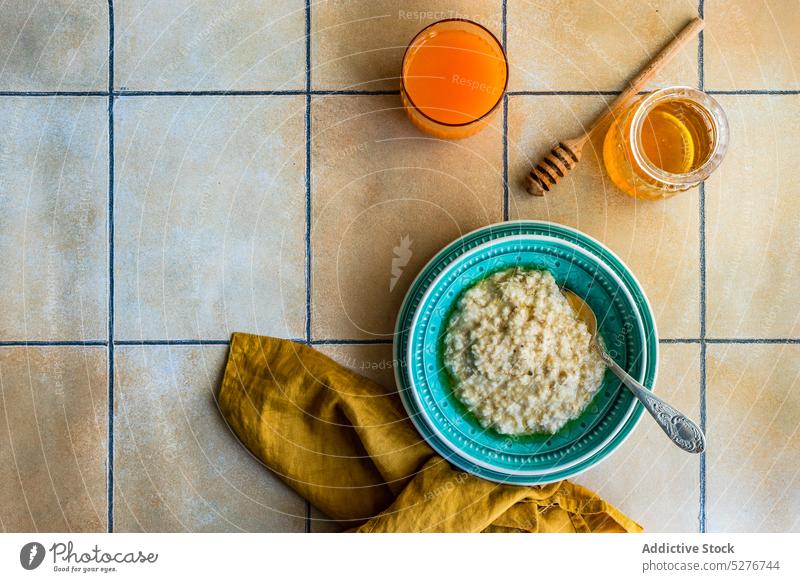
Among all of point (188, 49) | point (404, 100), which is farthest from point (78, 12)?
point (404, 100)

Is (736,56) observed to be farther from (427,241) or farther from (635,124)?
(427,241)

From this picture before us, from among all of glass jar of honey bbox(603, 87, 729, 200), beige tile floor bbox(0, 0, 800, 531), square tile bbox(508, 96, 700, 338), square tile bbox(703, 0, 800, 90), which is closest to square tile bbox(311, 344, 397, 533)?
beige tile floor bbox(0, 0, 800, 531)

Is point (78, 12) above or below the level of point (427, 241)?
above

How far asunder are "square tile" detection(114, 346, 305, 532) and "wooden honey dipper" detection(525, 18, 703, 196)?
1.39 ft

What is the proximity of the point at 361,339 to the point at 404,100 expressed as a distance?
0.28 metres

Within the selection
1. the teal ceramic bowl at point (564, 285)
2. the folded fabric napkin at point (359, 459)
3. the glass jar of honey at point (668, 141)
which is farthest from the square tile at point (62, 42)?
the glass jar of honey at point (668, 141)

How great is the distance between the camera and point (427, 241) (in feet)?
2.34

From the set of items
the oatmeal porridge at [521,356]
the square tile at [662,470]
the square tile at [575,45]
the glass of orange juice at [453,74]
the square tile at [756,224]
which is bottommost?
the square tile at [662,470]

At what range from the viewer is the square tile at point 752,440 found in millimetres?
720

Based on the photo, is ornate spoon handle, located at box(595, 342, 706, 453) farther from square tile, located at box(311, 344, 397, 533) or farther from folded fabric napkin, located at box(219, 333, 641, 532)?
square tile, located at box(311, 344, 397, 533)

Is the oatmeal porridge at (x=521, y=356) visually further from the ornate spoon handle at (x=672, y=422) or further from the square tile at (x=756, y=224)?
the square tile at (x=756, y=224)

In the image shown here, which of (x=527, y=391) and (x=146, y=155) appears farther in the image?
(x=146, y=155)

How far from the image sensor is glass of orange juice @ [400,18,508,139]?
647mm

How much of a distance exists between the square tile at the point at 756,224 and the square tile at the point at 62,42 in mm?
754
